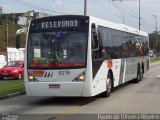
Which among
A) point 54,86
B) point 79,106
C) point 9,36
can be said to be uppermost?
point 9,36

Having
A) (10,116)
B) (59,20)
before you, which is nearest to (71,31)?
(59,20)

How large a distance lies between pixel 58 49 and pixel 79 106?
2.08m

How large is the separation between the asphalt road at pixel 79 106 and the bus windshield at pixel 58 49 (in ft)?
4.66

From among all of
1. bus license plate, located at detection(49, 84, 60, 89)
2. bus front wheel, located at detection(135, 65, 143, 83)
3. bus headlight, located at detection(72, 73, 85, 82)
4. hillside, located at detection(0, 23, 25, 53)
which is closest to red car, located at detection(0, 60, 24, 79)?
bus front wheel, located at detection(135, 65, 143, 83)

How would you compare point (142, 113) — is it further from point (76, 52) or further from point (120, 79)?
point (120, 79)

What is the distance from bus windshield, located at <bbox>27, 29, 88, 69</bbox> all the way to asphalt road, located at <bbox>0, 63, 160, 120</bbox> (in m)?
1.42

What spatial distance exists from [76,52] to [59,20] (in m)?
1.34

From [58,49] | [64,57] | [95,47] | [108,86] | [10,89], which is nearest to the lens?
[64,57]

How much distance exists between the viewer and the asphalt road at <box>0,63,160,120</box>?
12.4m

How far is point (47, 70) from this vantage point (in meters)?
15.0

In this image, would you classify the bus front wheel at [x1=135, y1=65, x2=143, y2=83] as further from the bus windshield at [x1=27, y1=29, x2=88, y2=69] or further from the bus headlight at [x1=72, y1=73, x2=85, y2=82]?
the bus headlight at [x1=72, y1=73, x2=85, y2=82]

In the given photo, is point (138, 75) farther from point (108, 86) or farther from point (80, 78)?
point (80, 78)

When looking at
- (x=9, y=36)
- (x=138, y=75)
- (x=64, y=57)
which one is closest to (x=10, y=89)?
(x=64, y=57)

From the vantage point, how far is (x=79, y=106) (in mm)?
14508
